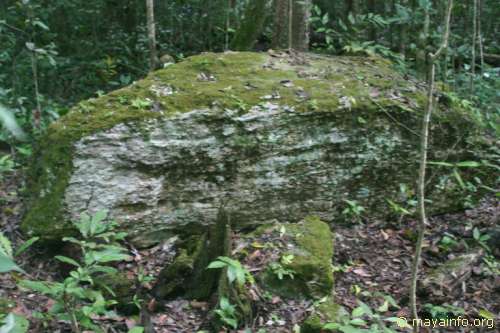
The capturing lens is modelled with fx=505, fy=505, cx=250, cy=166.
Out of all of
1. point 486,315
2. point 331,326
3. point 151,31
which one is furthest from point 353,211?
point 151,31

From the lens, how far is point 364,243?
16.1 feet

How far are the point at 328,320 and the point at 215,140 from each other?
1951 millimetres

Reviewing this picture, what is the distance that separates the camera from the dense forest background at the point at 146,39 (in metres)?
7.05

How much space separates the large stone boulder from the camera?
4363 millimetres

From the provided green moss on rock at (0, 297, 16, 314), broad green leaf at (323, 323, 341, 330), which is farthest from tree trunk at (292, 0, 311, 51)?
green moss on rock at (0, 297, 16, 314)

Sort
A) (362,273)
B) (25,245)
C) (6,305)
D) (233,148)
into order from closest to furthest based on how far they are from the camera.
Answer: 1. (25,245)
2. (6,305)
3. (362,273)
4. (233,148)

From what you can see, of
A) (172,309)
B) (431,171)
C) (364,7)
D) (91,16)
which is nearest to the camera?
(172,309)

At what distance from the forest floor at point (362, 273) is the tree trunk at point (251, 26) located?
11.3 ft

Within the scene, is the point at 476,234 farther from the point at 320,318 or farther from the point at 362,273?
the point at 320,318

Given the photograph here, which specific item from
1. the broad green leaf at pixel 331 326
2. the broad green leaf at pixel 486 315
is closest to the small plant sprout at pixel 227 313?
the broad green leaf at pixel 331 326

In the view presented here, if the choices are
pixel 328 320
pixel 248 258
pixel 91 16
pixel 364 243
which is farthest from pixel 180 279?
pixel 91 16

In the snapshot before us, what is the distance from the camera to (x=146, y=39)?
28.5ft

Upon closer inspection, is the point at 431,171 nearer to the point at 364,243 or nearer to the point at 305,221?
the point at 364,243

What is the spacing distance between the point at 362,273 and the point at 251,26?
4.26 meters
